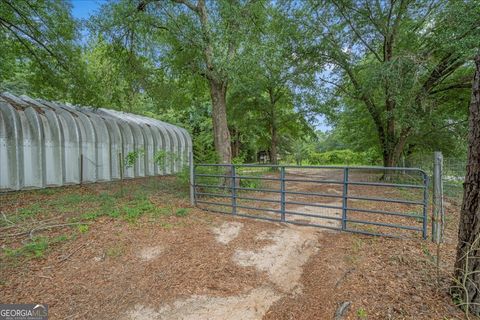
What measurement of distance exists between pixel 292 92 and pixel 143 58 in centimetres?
830

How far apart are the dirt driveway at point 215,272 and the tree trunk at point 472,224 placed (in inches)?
7.6

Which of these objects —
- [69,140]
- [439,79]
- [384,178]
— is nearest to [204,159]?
[69,140]

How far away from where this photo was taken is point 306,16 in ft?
29.3

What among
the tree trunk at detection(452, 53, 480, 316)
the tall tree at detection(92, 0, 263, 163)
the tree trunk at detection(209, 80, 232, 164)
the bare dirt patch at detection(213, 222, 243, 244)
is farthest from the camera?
the tree trunk at detection(209, 80, 232, 164)

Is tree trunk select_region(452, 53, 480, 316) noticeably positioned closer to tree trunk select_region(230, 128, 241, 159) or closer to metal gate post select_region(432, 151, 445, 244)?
metal gate post select_region(432, 151, 445, 244)

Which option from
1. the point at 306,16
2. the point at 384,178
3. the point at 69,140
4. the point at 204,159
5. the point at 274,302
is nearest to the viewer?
the point at 274,302

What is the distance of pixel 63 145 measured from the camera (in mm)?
7875

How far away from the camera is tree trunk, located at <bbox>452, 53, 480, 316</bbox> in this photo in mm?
2119

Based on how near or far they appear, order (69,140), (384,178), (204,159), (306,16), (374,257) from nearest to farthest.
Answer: (374,257) → (204,159) → (69,140) → (306,16) → (384,178)

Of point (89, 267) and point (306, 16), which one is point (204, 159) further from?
point (306, 16)

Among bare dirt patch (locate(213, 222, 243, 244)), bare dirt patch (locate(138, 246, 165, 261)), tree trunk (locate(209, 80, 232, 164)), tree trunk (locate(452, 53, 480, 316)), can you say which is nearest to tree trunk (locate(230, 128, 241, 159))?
tree trunk (locate(209, 80, 232, 164))

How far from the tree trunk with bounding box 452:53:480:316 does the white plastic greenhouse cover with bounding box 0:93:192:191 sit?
6203 millimetres

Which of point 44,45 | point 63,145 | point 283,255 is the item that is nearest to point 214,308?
point 283,255

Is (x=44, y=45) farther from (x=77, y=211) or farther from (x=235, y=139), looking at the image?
(x=235, y=139)
